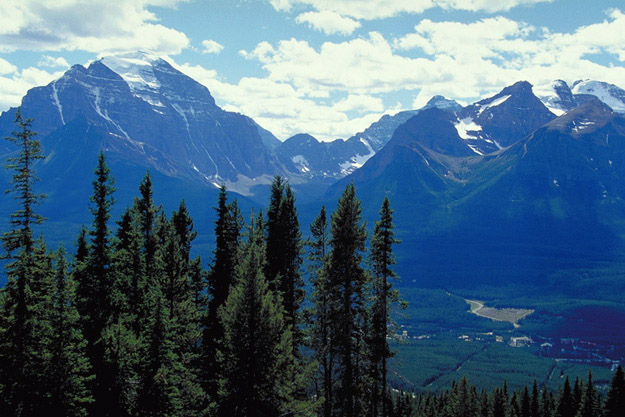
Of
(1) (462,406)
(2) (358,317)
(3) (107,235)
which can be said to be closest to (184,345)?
(3) (107,235)

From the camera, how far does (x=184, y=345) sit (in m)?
41.8

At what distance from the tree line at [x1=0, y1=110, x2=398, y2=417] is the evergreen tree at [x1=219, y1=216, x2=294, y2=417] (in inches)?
2.2

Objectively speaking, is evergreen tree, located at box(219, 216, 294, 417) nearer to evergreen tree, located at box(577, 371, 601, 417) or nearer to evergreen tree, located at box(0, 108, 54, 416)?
evergreen tree, located at box(0, 108, 54, 416)

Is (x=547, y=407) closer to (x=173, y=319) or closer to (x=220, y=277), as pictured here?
(x=220, y=277)

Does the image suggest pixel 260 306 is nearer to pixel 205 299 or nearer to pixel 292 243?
pixel 292 243

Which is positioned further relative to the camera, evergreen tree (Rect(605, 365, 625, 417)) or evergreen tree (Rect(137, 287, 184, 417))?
evergreen tree (Rect(605, 365, 625, 417))

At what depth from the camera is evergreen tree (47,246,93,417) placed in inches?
1219

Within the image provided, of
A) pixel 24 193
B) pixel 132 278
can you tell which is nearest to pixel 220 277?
pixel 132 278

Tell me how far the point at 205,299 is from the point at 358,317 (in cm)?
2100

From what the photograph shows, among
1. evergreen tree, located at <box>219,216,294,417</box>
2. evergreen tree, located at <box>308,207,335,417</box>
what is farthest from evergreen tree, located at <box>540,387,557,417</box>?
evergreen tree, located at <box>219,216,294,417</box>

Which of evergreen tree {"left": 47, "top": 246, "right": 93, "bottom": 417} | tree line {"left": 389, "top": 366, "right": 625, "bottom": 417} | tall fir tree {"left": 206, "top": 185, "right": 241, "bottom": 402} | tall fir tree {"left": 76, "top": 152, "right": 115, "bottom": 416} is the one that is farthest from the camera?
tree line {"left": 389, "top": 366, "right": 625, "bottom": 417}

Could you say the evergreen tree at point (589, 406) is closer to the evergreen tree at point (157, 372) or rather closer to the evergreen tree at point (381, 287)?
the evergreen tree at point (381, 287)

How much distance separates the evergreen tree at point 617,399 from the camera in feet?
198

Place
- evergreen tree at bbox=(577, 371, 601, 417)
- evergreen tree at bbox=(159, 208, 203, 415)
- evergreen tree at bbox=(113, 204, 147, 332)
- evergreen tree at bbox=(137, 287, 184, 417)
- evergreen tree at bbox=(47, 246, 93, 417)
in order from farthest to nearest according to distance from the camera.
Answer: evergreen tree at bbox=(577, 371, 601, 417), evergreen tree at bbox=(113, 204, 147, 332), evergreen tree at bbox=(159, 208, 203, 415), evergreen tree at bbox=(137, 287, 184, 417), evergreen tree at bbox=(47, 246, 93, 417)
